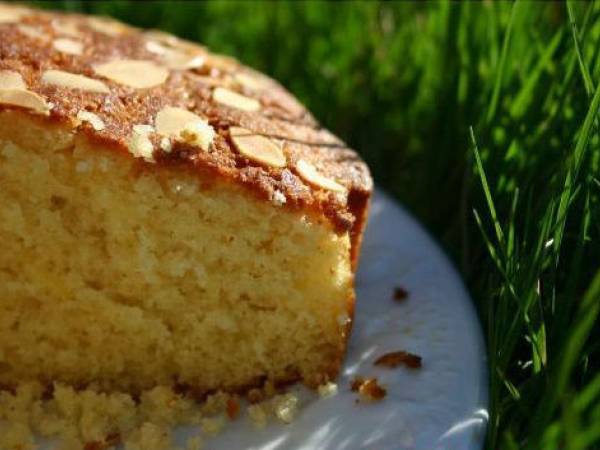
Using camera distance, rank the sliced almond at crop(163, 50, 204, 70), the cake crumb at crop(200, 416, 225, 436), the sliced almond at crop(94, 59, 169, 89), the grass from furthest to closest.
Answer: the sliced almond at crop(163, 50, 204, 70), the sliced almond at crop(94, 59, 169, 89), the cake crumb at crop(200, 416, 225, 436), the grass

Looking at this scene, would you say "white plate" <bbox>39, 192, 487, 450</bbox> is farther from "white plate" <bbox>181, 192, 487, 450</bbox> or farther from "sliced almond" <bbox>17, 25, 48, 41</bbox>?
"sliced almond" <bbox>17, 25, 48, 41</bbox>

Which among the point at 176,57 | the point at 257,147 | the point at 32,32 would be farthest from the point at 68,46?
the point at 257,147

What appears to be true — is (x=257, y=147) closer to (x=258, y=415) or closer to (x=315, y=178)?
(x=315, y=178)

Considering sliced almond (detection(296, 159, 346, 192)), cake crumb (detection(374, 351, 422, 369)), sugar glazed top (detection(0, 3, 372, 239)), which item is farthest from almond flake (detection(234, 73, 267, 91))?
cake crumb (detection(374, 351, 422, 369))

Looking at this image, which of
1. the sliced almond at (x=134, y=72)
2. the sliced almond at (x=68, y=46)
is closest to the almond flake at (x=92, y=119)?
the sliced almond at (x=134, y=72)

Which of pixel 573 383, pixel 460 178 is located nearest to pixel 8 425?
pixel 573 383

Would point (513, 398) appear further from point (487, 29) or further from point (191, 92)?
point (487, 29)
